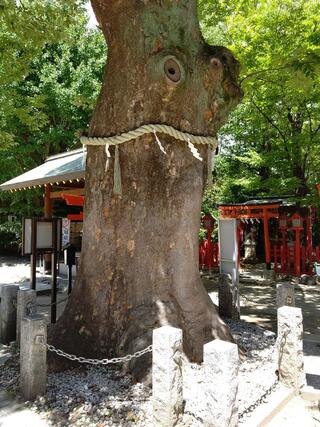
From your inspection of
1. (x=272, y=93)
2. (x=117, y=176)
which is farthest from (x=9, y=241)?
(x=117, y=176)

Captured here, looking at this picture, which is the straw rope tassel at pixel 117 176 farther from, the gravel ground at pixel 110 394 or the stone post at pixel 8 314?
the stone post at pixel 8 314

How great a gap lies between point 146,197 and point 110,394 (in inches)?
86.2

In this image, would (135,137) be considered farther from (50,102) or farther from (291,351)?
(50,102)

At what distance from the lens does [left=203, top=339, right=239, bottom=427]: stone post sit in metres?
2.92

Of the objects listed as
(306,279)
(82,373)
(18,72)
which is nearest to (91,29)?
(18,72)

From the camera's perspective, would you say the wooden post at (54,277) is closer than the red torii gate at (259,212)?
Yes

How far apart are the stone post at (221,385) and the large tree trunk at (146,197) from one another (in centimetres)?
136

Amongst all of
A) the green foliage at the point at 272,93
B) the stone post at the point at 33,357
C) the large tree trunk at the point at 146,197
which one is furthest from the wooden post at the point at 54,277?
the green foliage at the point at 272,93

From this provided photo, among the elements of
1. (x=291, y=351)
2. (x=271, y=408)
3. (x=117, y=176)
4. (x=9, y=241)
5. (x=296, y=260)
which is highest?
(x=117, y=176)

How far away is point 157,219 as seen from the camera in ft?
15.0

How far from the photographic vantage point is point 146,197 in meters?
4.54

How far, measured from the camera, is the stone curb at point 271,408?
3.24 m

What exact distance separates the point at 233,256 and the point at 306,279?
632cm

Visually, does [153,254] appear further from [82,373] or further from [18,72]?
[18,72]
